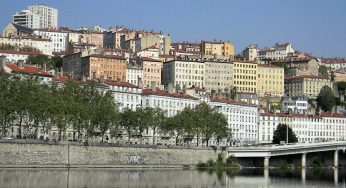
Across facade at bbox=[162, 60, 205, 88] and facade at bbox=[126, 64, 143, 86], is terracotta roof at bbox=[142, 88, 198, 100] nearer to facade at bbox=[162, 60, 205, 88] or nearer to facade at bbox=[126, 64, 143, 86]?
facade at bbox=[126, 64, 143, 86]

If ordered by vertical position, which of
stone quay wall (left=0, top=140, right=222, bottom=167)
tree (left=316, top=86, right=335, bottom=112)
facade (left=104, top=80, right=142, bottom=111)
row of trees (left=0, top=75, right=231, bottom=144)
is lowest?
stone quay wall (left=0, top=140, right=222, bottom=167)

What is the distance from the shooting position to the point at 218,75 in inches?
7229

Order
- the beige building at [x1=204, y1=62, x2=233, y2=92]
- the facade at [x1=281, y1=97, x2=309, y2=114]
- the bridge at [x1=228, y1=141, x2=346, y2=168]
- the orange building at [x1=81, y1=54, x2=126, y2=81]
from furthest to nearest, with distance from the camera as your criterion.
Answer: the beige building at [x1=204, y1=62, x2=233, y2=92] → the facade at [x1=281, y1=97, x2=309, y2=114] → the orange building at [x1=81, y1=54, x2=126, y2=81] → the bridge at [x1=228, y1=141, x2=346, y2=168]

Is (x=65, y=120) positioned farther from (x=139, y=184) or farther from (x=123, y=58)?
(x=123, y=58)

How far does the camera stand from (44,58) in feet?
565

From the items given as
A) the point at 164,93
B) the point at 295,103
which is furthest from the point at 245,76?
the point at 164,93

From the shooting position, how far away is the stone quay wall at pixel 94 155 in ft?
255

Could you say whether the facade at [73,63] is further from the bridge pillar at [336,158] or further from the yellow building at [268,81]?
the bridge pillar at [336,158]

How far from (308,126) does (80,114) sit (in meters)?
79.9

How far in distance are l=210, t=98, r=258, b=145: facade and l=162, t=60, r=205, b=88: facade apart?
2978 cm

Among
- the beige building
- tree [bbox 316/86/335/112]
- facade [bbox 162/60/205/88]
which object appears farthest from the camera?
tree [bbox 316/86/335/112]

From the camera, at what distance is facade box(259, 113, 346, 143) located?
15375 centimetres

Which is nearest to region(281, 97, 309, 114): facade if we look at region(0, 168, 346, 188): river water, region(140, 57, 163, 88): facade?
region(140, 57, 163, 88): facade

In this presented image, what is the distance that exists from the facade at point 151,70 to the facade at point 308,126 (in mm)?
27791
